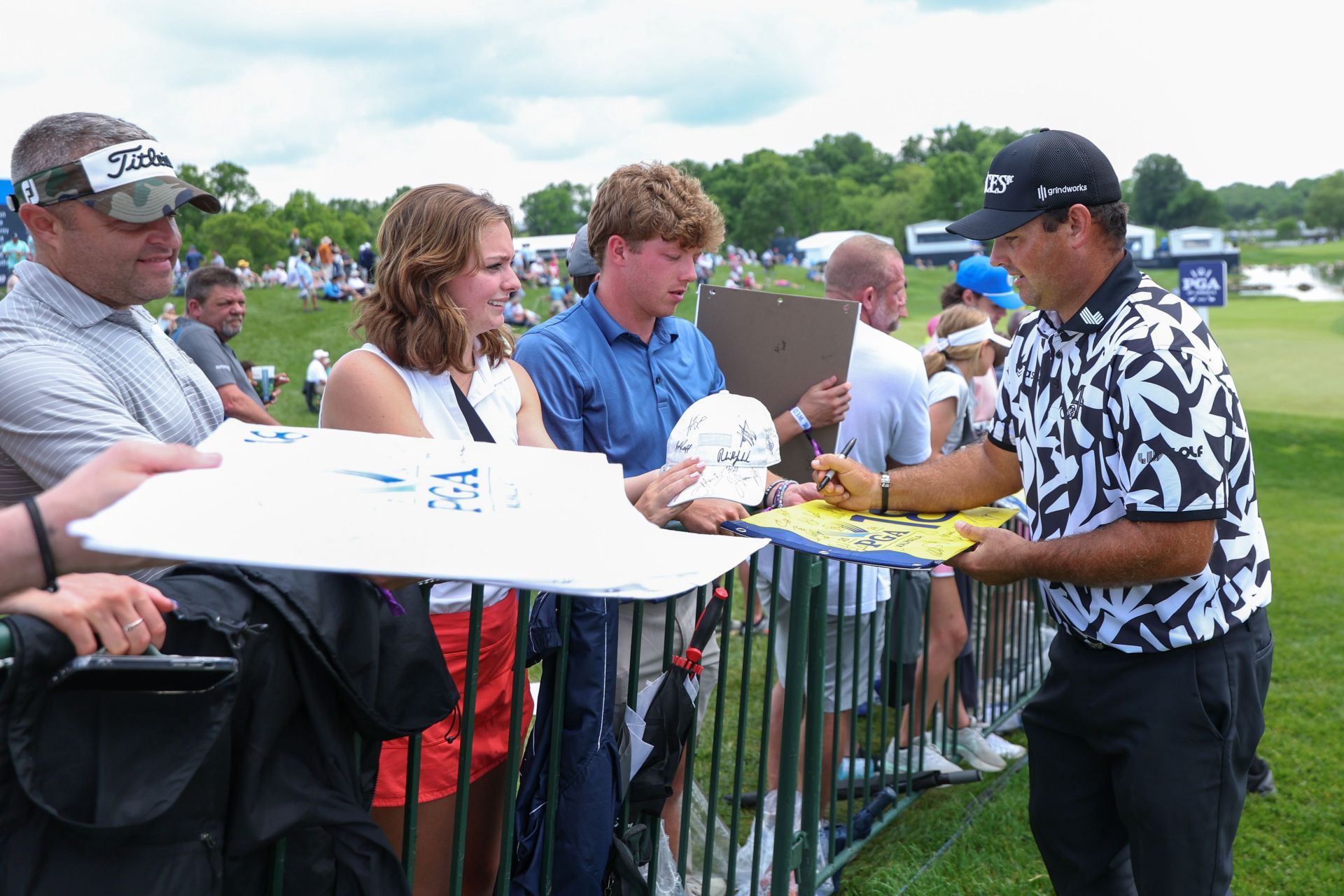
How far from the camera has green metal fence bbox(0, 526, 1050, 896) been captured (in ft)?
7.83

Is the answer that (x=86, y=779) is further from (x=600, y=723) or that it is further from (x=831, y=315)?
(x=831, y=315)

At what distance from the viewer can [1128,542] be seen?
2549mm

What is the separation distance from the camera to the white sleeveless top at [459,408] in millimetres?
2689

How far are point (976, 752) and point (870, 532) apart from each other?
268cm

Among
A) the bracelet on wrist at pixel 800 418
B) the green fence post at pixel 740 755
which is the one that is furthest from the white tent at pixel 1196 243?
the green fence post at pixel 740 755

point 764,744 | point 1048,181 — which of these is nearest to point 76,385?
point 764,744

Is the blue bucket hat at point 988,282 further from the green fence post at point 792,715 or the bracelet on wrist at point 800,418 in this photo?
the green fence post at point 792,715

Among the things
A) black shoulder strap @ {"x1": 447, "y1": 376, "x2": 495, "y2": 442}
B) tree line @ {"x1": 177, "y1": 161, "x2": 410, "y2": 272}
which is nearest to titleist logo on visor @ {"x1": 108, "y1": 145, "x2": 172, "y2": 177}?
black shoulder strap @ {"x1": 447, "y1": 376, "x2": 495, "y2": 442}

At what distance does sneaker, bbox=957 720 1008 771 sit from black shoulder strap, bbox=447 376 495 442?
10.7ft

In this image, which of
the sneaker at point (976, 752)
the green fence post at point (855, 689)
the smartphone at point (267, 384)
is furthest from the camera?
the smartphone at point (267, 384)

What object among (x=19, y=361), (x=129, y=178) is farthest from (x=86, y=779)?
(x=129, y=178)

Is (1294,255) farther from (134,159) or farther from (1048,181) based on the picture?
(134,159)

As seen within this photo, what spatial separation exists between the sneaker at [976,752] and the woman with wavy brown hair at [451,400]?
283cm

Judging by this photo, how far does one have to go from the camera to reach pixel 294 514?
1500mm
